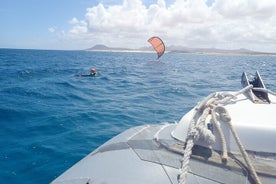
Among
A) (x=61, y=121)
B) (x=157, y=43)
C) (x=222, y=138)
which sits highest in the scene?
(x=157, y=43)

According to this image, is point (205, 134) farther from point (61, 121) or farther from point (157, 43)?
point (157, 43)

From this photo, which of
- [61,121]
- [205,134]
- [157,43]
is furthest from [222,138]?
[157,43]

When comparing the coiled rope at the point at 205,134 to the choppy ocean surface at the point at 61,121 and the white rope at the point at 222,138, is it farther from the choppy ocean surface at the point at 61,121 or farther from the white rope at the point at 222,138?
the choppy ocean surface at the point at 61,121

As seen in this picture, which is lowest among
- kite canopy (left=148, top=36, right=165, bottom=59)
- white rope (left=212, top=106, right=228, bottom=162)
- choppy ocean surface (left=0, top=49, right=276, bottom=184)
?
choppy ocean surface (left=0, top=49, right=276, bottom=184)

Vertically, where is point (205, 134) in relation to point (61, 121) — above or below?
above

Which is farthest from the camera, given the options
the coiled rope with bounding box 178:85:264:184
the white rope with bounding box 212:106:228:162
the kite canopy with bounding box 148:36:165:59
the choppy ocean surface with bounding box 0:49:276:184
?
the kite canopy with bounding box 148:36:165:59

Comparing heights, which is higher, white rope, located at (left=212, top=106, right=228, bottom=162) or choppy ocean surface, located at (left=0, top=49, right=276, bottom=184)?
white rope, located at (left=212, top=106, right=228, bottom=162)

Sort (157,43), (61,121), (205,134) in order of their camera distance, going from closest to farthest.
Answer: (205,134), (61,121), (157,43)

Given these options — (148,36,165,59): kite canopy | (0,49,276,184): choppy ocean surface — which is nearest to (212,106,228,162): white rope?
(0,49,276,184): choppy ocean surface

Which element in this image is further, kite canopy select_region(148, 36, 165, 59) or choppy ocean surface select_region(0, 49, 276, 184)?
kite canopy select_region(148, 36, 165, 59)

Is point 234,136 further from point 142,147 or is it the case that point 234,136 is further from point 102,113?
point 102,113

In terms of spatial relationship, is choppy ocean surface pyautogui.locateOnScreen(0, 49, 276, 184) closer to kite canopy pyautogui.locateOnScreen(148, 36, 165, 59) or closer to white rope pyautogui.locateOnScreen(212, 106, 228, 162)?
white rope pyautogui.locateOnScreen(212, 106, 228, 162)

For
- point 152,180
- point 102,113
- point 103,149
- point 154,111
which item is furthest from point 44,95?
point 152,180

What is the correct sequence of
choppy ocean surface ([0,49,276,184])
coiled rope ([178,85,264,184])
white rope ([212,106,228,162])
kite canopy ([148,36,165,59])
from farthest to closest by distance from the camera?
kite canopy ([148,36,165,59]), choppy ocean surface ([0,49,276,184]), white rope ([212,106,228,162]), coiled rope ([178,85,264,184])
